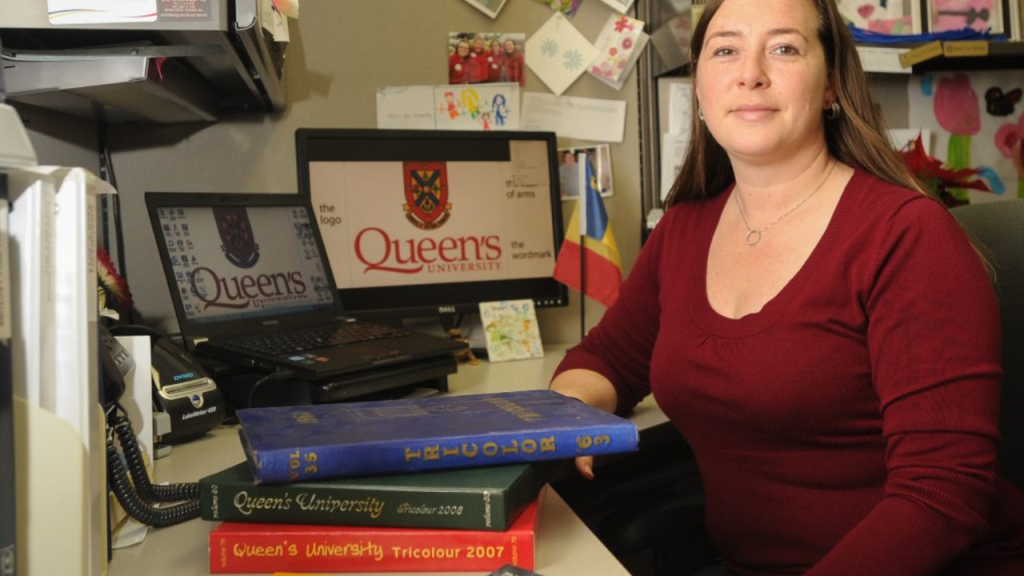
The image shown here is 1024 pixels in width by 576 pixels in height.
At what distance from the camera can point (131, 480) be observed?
0.81m

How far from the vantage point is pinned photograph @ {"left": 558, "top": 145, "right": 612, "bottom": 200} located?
5.95 feet

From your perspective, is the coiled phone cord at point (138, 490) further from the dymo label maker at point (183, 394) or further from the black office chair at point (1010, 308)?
the black office chair at point (1010, 308)

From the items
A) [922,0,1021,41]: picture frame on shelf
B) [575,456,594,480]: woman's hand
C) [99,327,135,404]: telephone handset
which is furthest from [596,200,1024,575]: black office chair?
[922,0,1021,41]: picture frame on shelf

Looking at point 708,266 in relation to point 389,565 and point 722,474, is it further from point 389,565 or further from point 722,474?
point 389,565

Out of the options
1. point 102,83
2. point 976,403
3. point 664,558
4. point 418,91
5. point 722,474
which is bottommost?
point 664,558

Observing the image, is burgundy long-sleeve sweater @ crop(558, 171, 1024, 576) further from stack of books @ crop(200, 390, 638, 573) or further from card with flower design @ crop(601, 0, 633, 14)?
card with flower design @ crop(601, 0, 633, 14)

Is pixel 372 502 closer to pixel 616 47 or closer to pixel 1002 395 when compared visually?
pixel 1002 395

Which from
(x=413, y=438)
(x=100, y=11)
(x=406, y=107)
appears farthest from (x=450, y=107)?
(x=413, y=438)

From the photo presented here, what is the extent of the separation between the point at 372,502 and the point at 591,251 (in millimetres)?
1049

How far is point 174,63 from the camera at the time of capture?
1.19 meters

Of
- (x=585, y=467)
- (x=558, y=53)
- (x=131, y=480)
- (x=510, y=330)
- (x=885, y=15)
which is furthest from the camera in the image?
(x=885, y=15)

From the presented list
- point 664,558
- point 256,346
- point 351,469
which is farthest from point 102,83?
point 664,558

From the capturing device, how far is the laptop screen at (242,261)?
126cm

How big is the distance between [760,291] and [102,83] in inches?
30.0
